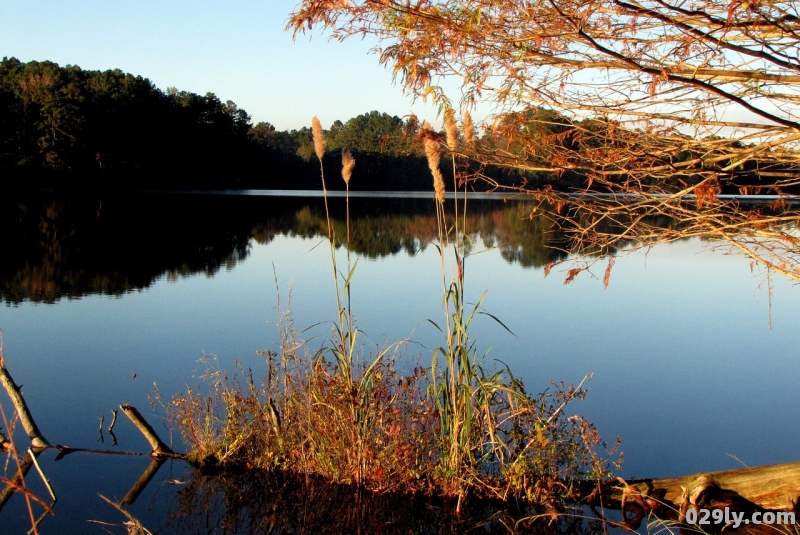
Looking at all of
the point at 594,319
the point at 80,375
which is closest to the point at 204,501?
the point at 80,375

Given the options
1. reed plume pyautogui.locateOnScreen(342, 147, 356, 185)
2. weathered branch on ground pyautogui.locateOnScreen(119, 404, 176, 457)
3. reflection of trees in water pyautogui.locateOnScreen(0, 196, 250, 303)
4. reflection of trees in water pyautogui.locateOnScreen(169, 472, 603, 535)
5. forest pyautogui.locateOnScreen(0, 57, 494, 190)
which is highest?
forest pyautogui.locateOnScreen(0, 57, 494, 190)

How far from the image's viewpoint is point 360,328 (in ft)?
31.3

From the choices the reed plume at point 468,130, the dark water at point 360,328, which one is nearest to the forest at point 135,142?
the dark water at point 360,328

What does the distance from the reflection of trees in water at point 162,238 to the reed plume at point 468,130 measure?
9.90ft

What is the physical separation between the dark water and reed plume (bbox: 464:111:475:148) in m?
0.73

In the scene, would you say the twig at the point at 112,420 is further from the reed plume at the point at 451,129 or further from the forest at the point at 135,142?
the forest at the point at 135,142

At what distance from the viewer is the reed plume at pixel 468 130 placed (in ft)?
12.7

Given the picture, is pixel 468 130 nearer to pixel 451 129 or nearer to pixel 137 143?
pixel 451 129

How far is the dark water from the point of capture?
189 inches

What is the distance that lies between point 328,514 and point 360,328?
203 inches

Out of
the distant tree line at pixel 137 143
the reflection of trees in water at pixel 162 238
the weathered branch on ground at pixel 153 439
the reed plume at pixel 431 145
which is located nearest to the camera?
the reed plume at pixel 431 145

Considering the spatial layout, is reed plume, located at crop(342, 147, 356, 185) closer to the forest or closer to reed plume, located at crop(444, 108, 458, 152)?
reed plume, located at crop(444, 108, 458, 152)

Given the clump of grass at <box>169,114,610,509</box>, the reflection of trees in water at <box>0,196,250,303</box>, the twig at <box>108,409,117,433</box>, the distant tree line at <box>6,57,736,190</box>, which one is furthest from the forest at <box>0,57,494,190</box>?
the clump of grass at <box>169,114,610,509</box>

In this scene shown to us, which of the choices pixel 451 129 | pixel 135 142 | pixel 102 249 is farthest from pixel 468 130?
pixel 135 142
